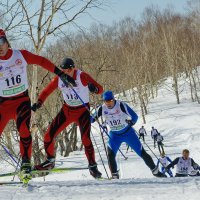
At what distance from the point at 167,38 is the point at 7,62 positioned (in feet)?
126

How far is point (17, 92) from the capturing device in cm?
518

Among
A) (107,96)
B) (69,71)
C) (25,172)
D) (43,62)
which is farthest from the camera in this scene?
(107,96)

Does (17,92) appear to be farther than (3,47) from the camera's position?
Answer: Yes

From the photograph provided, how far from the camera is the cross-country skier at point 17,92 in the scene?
511 cm

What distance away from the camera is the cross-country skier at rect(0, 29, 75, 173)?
511cm

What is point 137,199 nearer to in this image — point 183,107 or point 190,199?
point 190,199

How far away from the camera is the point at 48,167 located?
19.2ft

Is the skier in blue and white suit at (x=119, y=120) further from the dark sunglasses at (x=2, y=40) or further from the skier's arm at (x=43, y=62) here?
the dark sunglasses at (x=2, y=40)

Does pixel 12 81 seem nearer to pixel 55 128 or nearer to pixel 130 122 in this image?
pixel 55 128

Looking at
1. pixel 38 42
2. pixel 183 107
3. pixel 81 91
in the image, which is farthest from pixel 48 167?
pixel 183 107

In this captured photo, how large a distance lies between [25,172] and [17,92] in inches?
44.9

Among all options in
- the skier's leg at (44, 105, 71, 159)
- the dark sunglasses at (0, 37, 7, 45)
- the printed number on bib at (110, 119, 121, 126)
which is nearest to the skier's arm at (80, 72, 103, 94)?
the skier's leg at (44, 105, 71, 159)

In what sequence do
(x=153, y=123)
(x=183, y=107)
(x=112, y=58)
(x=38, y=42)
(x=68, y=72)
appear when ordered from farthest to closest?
(x=112, y=58), (x=183, y=107), (x=153, y=123), (x=38, y=42), (x=68, y=72)

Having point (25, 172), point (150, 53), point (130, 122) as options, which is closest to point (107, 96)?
point (130, 122)
